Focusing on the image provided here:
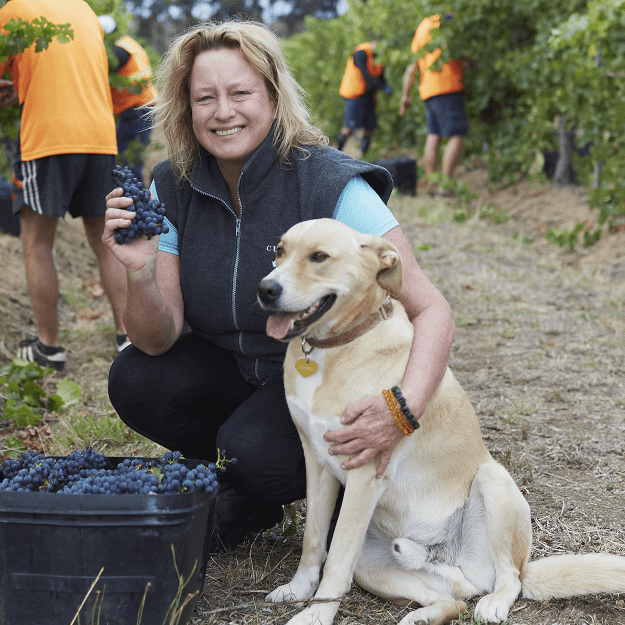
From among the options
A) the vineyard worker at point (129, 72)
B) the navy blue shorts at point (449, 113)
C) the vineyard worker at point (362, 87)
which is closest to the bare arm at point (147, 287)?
the vineyard worker at point (129, 72)

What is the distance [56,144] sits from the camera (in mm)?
3607

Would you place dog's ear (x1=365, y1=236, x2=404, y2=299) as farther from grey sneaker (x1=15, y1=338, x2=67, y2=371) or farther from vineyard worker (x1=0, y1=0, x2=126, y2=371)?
grey sneaker (x1=15, y1=338, x2=67, y2=371)

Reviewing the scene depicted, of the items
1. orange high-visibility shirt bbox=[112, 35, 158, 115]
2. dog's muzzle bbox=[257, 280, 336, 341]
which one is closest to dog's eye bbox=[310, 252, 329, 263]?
dog's muzzle bbox=[257, 280, 336, 341]

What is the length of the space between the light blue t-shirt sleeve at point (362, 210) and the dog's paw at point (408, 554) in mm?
946

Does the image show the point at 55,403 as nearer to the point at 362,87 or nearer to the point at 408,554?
the point at 408,554

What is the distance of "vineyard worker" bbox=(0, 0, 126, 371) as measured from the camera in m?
3.59

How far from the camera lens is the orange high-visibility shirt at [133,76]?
443 cm

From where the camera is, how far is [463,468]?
2080 mm

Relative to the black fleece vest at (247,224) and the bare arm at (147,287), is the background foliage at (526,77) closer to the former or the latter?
the black fleece vest at (247,224)

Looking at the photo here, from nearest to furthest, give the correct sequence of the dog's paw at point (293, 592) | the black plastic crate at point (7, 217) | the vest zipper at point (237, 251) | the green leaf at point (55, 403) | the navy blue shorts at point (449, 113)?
the dog's paw at point (293, 592) → the vest zipper at point (237, 251) → the green leaf at point (55, 403) → the black plastic crate at point (7, 217) → the navy blue shorts at point (449, 113)

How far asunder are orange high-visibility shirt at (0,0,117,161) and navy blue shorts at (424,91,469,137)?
17.7 feet

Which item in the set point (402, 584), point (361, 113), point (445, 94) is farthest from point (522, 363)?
point (361, 113)

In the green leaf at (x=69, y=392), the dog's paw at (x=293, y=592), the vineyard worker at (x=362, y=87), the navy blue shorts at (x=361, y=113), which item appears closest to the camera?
the dog's paw at (x=293, y=592)

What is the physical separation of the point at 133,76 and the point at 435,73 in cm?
472
